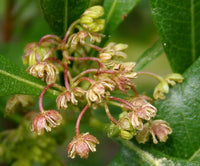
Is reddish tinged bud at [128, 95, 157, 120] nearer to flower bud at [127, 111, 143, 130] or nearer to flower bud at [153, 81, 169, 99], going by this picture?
flower bud at [127, 111, 143, 130]

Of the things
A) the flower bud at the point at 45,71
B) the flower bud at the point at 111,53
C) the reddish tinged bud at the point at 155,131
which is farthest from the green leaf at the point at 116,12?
the reddish tinged bud at the point at 155,131

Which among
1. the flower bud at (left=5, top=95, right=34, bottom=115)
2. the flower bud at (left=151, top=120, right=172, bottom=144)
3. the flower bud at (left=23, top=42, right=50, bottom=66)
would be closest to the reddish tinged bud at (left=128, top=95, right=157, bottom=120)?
the flower bud at (left=151, top=120, right=172, bottom=144)

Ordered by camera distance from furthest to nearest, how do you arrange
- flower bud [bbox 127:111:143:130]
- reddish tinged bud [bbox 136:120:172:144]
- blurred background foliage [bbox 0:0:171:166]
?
1. blurred background foliage [bbox 0:0:171:166]
2. reddish tinged bud [bbox 136:120:172:144]
3. flower bud [bbox 127:111:143:130]

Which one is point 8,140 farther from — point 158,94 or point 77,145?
point 158,94

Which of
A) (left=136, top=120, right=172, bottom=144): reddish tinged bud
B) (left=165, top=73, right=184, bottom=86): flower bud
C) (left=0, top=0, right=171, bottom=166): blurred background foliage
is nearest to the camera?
(left=136, top=120, right=172, bottom=144): reddish tinged bud

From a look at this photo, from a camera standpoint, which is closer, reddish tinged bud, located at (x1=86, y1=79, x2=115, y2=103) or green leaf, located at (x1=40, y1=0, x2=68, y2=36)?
reddish tinged bud, located at (x1=86, y1=79, x2=115, y2=103)

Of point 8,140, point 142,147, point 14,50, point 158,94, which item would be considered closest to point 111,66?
point 158,94

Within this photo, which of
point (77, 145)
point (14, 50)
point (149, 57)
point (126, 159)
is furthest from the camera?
point (14, 50)

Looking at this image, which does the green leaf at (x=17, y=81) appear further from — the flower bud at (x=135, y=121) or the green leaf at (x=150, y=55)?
the green leaf at (x=150, y=55)
